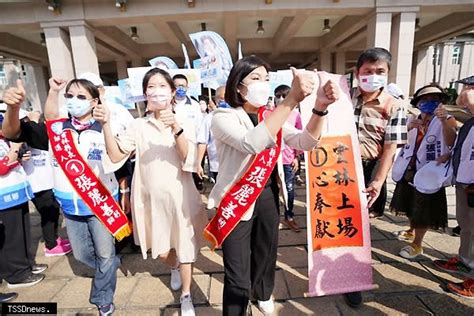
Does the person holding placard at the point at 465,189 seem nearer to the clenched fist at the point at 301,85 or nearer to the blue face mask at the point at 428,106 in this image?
the blue face mask at the point at 428,106

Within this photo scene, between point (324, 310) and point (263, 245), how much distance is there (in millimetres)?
847

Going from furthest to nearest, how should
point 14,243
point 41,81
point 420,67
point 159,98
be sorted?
point 420,67 < point 41,81 < point 14,243 < point 159,98

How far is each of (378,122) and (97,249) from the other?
254cm

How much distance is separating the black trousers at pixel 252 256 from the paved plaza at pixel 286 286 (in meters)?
0.39

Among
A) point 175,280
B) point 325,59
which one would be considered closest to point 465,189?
point 175,280

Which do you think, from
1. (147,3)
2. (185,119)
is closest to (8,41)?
(147,3)

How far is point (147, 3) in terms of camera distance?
8.27m

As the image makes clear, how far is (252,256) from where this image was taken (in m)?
2.19

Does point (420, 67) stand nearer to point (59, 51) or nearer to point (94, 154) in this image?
point (59, 51)

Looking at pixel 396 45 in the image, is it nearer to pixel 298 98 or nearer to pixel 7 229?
pixel 298 98

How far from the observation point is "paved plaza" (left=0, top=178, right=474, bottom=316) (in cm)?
235

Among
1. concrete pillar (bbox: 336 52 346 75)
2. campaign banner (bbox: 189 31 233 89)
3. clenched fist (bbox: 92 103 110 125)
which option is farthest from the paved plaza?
concrete pillar (bbox: 336 52 346 75)

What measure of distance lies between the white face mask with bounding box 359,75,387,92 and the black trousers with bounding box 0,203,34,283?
3.42 meters

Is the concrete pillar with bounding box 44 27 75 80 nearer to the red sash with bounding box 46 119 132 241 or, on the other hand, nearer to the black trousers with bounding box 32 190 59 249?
the black trousers with bounding box 32 190 59 249
